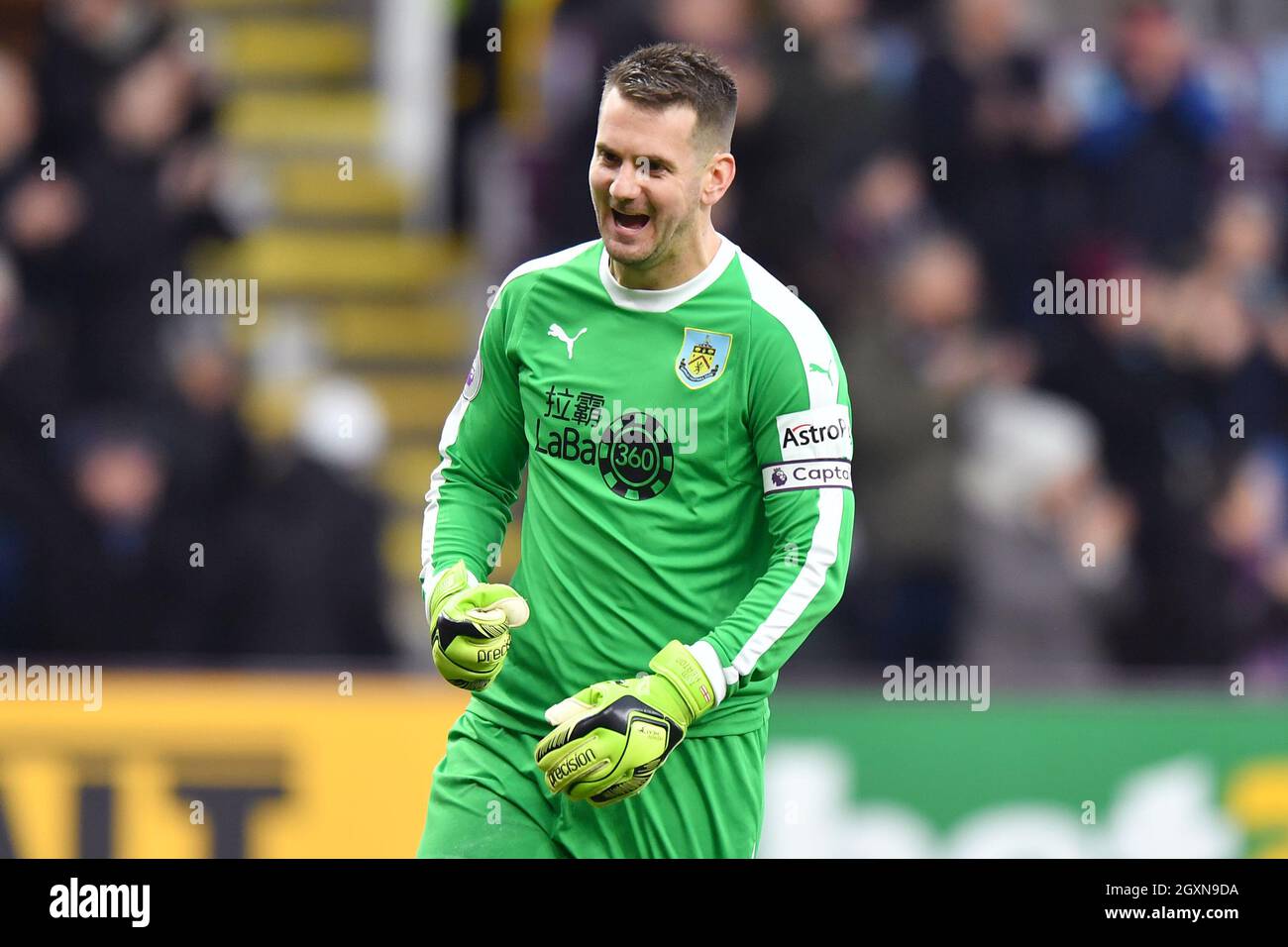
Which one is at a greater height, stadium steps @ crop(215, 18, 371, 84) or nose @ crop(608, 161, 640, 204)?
stadium steps @ crop(215, 18, 371, 84)

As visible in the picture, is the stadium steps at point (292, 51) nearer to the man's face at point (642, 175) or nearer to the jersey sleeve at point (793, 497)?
the man's face at point (642, 175)

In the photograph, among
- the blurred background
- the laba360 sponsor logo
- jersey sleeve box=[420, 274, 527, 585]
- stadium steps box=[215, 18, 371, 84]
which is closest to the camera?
the laba360 sponsor logo

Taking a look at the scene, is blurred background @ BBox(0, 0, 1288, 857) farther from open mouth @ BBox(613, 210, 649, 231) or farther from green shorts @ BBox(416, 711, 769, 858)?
open mouth @ BBox(613, 210, 649, 231)

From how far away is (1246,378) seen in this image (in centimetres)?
1064

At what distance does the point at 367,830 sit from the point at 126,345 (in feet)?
9.88

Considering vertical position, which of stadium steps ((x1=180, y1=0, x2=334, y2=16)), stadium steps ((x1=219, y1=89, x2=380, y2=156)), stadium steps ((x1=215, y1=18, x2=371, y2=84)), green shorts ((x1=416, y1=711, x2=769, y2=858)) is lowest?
green shorts ((x1=416, y1=711, x2=769, y2=858))

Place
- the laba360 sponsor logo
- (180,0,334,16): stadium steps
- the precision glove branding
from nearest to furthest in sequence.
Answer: the precision glove branding < the laba360 sponsor logo < (180,0,334,16): stadium steps

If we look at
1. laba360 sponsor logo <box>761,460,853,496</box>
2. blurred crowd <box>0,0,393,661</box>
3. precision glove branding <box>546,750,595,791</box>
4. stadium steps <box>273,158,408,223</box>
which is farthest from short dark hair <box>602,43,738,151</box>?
stadium steps <box>273,158,408,223</box>

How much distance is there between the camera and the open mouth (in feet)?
15.8

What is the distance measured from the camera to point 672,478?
496 cm

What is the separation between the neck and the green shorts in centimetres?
109

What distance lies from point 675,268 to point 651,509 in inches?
22.6
